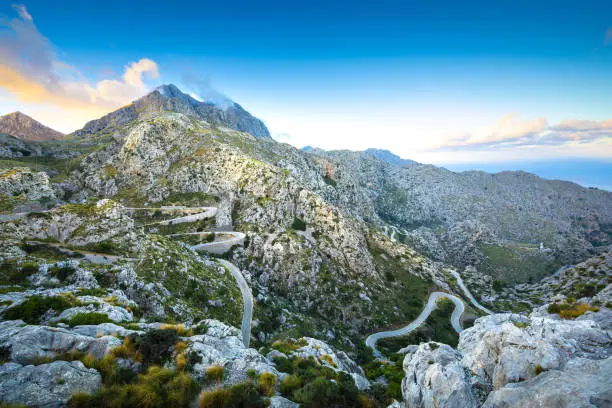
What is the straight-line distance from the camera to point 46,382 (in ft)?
29.8

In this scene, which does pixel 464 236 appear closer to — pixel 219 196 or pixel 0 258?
pixel 219 196

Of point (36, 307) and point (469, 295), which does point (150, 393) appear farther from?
point (469, 295)

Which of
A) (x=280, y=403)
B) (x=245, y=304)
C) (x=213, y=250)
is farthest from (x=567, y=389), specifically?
(x=213, y=250)

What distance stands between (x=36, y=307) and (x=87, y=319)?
3.37 meters

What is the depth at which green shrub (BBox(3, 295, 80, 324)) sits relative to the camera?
570 inches

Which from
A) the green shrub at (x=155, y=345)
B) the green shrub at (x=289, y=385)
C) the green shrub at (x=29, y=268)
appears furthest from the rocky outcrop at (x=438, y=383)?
the green shrub at (x=29, y=268)

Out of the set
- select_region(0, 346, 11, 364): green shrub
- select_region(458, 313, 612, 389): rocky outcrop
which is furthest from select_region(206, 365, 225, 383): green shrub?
select_region(458, 313, 612, 389): rocky outcrop

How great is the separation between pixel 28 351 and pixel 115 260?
79.3ft

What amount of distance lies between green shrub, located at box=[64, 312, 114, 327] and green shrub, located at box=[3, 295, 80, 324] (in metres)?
1.80

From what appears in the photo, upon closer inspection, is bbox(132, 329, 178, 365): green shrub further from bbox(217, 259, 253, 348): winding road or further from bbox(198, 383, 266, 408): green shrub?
bbox(217, 259, 253, 348): winding road

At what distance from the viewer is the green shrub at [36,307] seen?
14.5m

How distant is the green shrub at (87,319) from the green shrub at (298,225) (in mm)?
69956

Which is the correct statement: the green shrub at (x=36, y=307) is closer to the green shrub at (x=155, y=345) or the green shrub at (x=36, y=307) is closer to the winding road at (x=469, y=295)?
the green shrub at (x=155, y=345)

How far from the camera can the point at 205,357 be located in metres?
13.7
